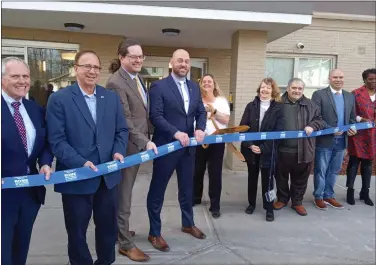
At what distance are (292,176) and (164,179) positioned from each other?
6.72 ft

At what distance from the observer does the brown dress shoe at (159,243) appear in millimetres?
3380

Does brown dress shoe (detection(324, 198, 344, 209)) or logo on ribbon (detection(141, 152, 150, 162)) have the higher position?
logo on ribbon (detection(141, 152, 150, 162))

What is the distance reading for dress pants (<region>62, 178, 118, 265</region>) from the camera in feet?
8.31

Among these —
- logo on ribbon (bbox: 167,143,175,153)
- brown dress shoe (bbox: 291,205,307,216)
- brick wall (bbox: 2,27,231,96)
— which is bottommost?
brown dress shoe (bbox: 291,205,307,216)

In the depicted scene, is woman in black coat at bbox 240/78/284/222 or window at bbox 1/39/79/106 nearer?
woman in black coat at bbox 240/78/284/222

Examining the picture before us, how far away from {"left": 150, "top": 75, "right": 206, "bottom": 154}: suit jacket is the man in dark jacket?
141 centimetres

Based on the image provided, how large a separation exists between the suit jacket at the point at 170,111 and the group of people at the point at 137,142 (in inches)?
0.4

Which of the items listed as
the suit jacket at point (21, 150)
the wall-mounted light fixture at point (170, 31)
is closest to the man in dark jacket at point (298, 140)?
the suit jacket at point (21, 150)

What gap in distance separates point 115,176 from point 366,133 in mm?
3838

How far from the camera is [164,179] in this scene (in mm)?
3371

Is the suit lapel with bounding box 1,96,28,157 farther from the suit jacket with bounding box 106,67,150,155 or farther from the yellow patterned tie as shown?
the yellow patterned tie

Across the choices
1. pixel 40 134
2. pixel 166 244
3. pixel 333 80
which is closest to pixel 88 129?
pixel 40 134

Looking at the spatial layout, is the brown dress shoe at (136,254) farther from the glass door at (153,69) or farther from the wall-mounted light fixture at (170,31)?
the glass door at (153,69)

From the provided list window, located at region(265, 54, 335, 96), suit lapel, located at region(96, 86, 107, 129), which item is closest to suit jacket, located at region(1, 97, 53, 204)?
suit lapel, located at region(96, 86, 107, 129)
